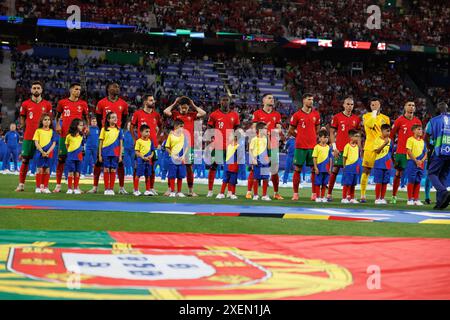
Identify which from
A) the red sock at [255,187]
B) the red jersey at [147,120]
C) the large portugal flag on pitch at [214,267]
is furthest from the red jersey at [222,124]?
the large portugal flag on pitch at [214,267]

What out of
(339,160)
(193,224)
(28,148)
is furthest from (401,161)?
(28,148)

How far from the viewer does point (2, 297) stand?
11.0ft

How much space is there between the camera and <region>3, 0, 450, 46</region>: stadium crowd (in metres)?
38.3

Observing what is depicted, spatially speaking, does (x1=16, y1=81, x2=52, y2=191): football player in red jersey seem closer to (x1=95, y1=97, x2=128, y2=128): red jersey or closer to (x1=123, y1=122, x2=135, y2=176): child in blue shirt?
(x1=95, y1=97, x2=128, y2=128): red jersey

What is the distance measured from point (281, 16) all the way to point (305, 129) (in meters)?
31.8

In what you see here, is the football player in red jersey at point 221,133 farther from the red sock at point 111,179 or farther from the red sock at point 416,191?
the red sock at point 416,191

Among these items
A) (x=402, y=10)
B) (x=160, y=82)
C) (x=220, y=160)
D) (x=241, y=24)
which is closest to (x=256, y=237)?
(x=220, y=160)

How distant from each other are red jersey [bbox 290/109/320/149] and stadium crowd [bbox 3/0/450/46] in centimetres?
2752

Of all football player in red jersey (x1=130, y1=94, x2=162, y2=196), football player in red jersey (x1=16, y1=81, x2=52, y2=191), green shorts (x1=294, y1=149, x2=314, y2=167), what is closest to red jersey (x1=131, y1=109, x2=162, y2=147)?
football player in red jersey (x1=130, y1=94, x2=162, y2=196)

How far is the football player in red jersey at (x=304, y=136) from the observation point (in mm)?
12250

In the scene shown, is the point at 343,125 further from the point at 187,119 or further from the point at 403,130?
the point at 187,119

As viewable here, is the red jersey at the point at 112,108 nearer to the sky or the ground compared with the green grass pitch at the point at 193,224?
nearer to the sky

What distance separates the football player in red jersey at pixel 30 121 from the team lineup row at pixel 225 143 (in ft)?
0.06

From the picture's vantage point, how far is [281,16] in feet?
140
